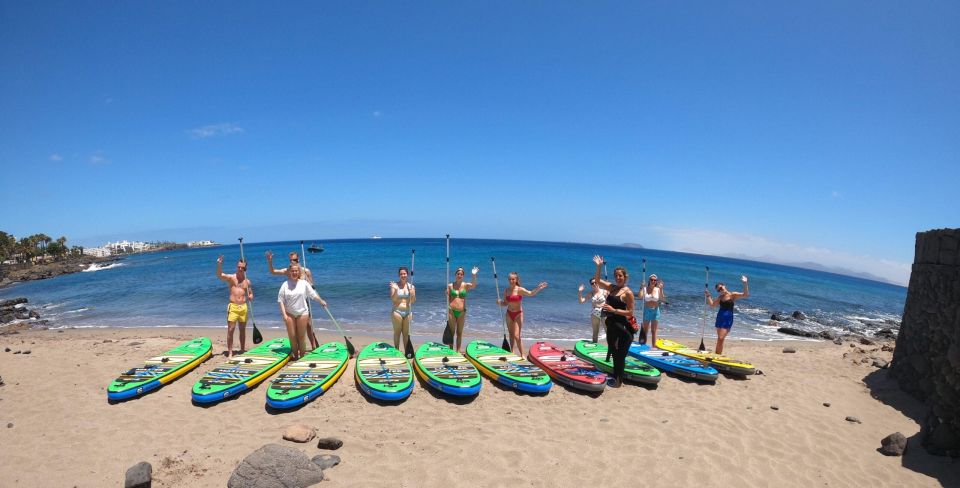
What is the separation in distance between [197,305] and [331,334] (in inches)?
425

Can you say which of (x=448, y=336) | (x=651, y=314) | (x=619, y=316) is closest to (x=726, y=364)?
(x=651, y=314)

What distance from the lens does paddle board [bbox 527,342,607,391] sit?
7598 millimetres

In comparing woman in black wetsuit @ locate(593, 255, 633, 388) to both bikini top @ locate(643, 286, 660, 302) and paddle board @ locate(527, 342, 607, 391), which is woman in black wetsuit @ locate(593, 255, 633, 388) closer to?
paddle board @ locate(527, 342, 607, 391)

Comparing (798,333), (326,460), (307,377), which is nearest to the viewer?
(326,460)

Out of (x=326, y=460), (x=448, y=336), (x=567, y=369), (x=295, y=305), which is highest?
(x=295, y=305)

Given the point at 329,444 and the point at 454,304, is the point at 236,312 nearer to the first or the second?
the point at 454,304

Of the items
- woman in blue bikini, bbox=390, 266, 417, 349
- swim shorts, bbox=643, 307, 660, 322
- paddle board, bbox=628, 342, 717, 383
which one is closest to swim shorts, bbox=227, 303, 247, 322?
woman in blue bikini, bbox=390, 266, 417, 349

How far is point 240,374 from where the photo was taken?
7.56m

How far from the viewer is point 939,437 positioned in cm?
550

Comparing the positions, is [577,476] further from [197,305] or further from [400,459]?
[197,305]

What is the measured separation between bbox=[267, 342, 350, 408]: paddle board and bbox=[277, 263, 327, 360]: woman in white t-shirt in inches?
17.3

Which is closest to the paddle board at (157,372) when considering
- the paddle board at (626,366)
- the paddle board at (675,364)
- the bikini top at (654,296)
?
the paddle board at (626,366)

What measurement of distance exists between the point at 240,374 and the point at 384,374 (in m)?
2.69

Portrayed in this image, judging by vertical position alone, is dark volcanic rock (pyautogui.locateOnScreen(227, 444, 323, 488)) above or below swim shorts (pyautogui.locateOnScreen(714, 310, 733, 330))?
below
